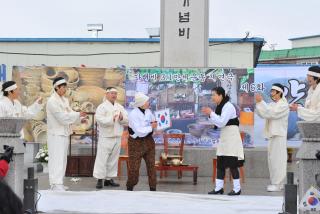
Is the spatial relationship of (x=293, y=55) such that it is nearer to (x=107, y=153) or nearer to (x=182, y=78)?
(x=182, y=78)

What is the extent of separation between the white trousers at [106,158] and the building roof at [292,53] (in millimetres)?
33908

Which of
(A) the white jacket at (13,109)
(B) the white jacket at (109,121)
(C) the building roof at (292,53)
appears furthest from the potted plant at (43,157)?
(C) the building roof at (292,53)

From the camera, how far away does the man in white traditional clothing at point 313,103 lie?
8.15 m

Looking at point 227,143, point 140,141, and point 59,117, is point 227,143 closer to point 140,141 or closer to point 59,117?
point 140,141

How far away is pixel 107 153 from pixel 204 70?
3714 mm

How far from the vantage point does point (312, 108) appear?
8.45m

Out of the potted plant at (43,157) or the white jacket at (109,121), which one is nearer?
the white jacket at (109,121)

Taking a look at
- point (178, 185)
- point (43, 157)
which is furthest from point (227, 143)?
point (43, 157)

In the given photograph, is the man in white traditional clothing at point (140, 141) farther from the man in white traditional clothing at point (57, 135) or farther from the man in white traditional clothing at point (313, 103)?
the man in white traditional clothing at point (313, 103)

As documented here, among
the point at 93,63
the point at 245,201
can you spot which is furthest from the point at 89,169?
the point at 93,63

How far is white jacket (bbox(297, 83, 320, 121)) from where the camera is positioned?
26.7 feet

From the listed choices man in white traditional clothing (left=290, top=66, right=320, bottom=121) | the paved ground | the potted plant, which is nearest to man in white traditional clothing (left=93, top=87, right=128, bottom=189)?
the paved ground

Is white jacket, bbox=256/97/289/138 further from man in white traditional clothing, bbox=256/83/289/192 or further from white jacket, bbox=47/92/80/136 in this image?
white jacket, bbox=47/92/80/136

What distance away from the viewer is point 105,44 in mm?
19562
